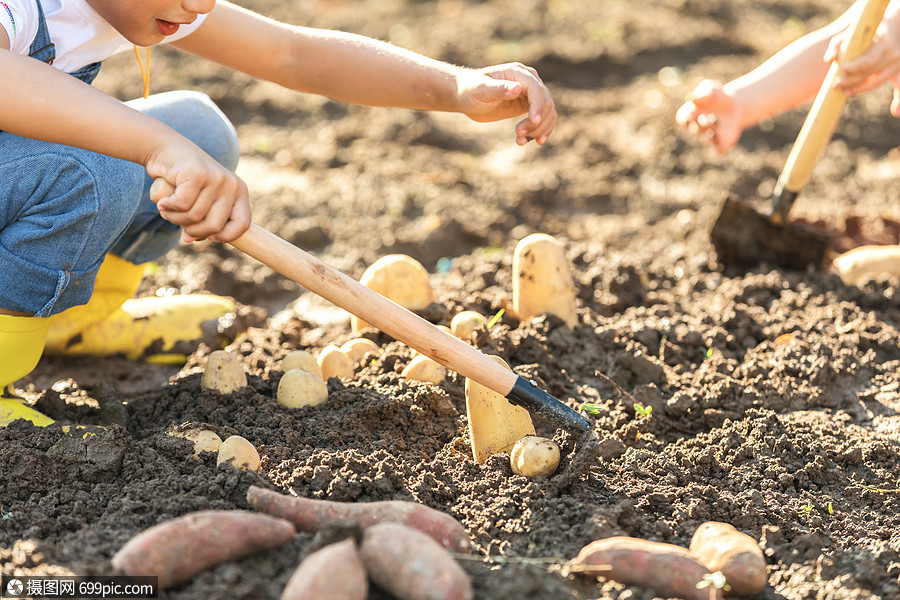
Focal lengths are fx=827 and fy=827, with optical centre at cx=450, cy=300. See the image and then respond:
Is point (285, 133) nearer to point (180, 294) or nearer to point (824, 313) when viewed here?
point (180, 294)

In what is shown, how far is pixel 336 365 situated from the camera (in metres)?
2.41

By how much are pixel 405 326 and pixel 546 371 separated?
26.8 inches

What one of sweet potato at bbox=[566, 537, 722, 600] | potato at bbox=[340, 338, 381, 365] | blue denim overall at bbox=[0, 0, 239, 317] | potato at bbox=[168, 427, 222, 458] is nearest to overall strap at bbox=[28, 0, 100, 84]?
blue denim overall at bbox=[0, 0, 239, 317]

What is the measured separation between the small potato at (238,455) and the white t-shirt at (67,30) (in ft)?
3.48

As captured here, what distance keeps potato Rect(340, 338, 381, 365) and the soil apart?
0.07 metres

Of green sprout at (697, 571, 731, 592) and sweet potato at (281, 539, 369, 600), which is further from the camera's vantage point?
green sprout at (697, 571, 731, 592)

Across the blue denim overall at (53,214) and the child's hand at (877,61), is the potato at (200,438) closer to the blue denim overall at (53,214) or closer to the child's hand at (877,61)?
the blue denim overall at (53,214)

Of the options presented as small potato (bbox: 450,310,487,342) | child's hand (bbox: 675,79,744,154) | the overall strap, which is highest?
the overall strap

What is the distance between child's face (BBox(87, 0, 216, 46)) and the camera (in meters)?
1.96

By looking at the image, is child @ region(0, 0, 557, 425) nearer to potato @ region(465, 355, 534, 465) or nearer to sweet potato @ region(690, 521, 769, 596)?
potato @ region(465, 355, 534, 465)

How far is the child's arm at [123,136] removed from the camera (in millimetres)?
1719

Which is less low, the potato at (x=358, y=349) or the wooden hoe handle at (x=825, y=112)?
the wooden hoe handle at (x=825, y=112)

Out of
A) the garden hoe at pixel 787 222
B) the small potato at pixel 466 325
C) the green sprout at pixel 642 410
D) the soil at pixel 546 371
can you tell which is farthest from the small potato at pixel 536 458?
the garden hoe at pixel 787 222

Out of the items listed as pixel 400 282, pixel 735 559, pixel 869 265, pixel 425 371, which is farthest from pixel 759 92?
pixel 735 559
